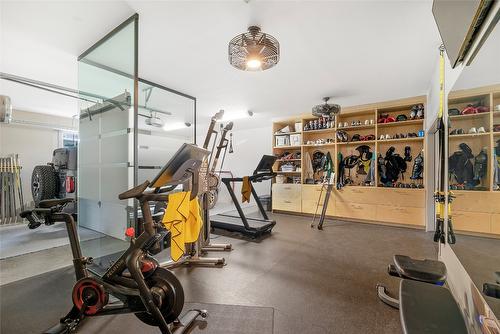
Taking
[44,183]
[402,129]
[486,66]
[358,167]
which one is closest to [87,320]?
[486,66]

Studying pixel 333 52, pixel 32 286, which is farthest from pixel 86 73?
pixel 333 52

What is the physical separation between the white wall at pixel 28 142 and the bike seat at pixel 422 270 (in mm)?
8017

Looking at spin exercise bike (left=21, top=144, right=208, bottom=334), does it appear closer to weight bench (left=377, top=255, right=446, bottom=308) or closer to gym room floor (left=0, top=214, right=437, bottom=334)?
gym room floor (left=0, top=214, right=437, bottom=334)

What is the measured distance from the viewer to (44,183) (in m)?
4.78

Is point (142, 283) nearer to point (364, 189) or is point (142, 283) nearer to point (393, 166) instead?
point (364, 189)

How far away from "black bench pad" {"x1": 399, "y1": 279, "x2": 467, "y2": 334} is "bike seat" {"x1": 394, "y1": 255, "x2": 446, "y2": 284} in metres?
0.36

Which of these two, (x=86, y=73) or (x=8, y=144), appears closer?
(x=86, y=73)

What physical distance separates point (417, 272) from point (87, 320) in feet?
8.93

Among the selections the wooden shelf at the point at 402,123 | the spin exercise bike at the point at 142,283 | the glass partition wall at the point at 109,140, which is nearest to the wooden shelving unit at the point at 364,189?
the wooden shelf at the point at 402,123

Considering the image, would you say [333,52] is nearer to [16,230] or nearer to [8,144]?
[16,230]

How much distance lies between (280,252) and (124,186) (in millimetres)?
2365

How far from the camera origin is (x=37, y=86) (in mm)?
4262

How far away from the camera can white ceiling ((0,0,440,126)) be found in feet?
7.43

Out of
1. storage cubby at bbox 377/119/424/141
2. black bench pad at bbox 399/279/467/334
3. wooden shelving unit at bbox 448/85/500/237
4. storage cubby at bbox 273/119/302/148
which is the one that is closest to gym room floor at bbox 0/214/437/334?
black bench pad at bbox 399/279/467/334
